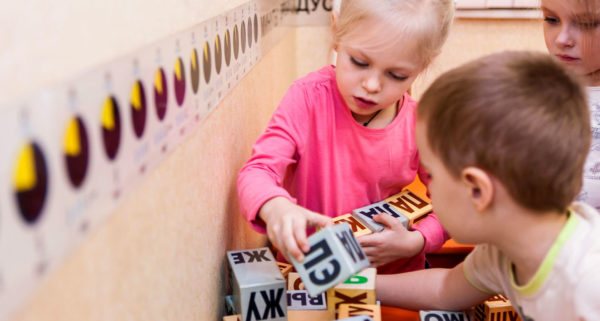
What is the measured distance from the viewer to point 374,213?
38.5 inches

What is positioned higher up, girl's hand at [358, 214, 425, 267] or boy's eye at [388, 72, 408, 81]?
boy's eye at [388, 72, 408, 81]

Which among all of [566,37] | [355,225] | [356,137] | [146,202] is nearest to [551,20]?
[566,37]

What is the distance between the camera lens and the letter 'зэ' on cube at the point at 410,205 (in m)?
1.00

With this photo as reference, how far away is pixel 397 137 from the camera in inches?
42.0

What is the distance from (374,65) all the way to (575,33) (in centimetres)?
36

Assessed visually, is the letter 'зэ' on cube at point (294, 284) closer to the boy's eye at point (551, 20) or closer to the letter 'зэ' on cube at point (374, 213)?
the letter 'зэ' on cube at point (374, 213)

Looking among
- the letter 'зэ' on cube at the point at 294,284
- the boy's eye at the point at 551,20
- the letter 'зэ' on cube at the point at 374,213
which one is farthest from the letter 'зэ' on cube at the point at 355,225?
the boy's eye at the point at 551,20

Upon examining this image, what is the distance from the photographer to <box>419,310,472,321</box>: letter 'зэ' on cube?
0.84 metres

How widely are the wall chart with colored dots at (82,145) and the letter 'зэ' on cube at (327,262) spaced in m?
0.21

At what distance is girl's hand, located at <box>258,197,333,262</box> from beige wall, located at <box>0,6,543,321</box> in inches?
3.4

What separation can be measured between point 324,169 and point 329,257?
0.35 m

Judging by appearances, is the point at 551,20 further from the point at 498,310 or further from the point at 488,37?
the point at 488,37

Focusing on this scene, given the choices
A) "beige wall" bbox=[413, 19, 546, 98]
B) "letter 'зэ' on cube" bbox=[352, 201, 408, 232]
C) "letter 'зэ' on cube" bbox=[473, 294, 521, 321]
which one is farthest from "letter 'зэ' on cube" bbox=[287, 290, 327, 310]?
"beige wall" bbox=[413, 19, 546, 98]

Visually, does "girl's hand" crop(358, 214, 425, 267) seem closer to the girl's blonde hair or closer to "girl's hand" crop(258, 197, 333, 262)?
"girl's hand" crop(258, 197, 333, 262)
